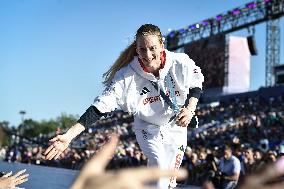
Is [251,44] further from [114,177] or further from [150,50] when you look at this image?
[114,177]

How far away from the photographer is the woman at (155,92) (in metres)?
3.99

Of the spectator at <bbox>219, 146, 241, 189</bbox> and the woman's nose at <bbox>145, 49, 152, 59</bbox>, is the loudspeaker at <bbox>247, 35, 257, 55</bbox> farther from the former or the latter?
the woman's nose at <bbox>145, 49, 152, 59</bbox>

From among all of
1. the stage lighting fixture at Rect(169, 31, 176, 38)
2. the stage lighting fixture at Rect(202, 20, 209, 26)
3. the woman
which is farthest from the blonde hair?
the stage lighting fixture at Rect(169, 31, 176, 38)

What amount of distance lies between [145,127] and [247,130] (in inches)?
762

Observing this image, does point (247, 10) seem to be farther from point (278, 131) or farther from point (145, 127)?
point (145, 127)

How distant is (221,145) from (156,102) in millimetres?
17020

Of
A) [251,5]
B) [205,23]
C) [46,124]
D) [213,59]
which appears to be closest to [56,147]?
[251,5]

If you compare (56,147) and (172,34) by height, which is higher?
(172,34)

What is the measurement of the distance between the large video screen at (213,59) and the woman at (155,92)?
40.4 m

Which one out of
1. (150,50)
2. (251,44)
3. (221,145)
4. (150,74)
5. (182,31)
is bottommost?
(150,74)

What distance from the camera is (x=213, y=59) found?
4528cm

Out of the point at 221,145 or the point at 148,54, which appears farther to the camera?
the point at 221,145

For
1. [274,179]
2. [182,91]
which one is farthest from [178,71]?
[274,179]

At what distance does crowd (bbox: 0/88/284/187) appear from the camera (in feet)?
45.5
